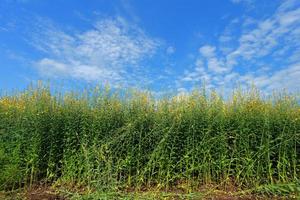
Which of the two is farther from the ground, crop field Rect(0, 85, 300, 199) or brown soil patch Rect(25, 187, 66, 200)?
crop field Rect(0, 85, 300, 199)

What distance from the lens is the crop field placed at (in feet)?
25.7

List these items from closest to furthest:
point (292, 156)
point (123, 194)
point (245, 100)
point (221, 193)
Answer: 1. point (123, 194)
2. point (221, 193)
3. point (292, 156)
4. point (245, 100)

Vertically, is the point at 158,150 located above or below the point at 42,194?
above

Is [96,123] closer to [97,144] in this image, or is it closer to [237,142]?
[97,144]

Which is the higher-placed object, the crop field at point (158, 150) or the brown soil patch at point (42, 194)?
the crop field at point (158, 150)

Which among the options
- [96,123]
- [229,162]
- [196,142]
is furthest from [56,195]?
[229,162]

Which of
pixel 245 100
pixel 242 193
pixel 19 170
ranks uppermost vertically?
pixel 245 100

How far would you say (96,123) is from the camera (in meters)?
8.13

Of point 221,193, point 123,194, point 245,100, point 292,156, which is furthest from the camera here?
point 245,100

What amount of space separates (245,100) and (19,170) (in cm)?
544

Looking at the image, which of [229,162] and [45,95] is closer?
[229,162]

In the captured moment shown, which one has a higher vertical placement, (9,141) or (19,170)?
(9,141)

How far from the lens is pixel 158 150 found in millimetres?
7863

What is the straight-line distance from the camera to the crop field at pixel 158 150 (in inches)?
308
